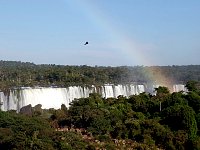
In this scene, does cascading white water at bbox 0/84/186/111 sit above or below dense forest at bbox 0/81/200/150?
above

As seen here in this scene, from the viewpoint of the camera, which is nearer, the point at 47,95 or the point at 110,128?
the point at 110,128

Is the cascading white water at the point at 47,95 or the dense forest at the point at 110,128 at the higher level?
the cascading white water at the point at 47,95

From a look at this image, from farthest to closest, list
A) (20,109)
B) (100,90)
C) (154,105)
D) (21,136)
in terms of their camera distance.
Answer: (100,90)
(20,109)
(154,105)
(21,136)

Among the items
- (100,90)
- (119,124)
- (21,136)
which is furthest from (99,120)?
(100,90)

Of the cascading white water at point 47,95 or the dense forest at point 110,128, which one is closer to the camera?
the dense forest at point 110,128

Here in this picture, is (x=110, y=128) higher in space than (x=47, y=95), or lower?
lower

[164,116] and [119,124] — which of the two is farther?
[164,116]

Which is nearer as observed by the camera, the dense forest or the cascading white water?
the dense forest

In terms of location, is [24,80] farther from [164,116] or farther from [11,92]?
[164,116]
